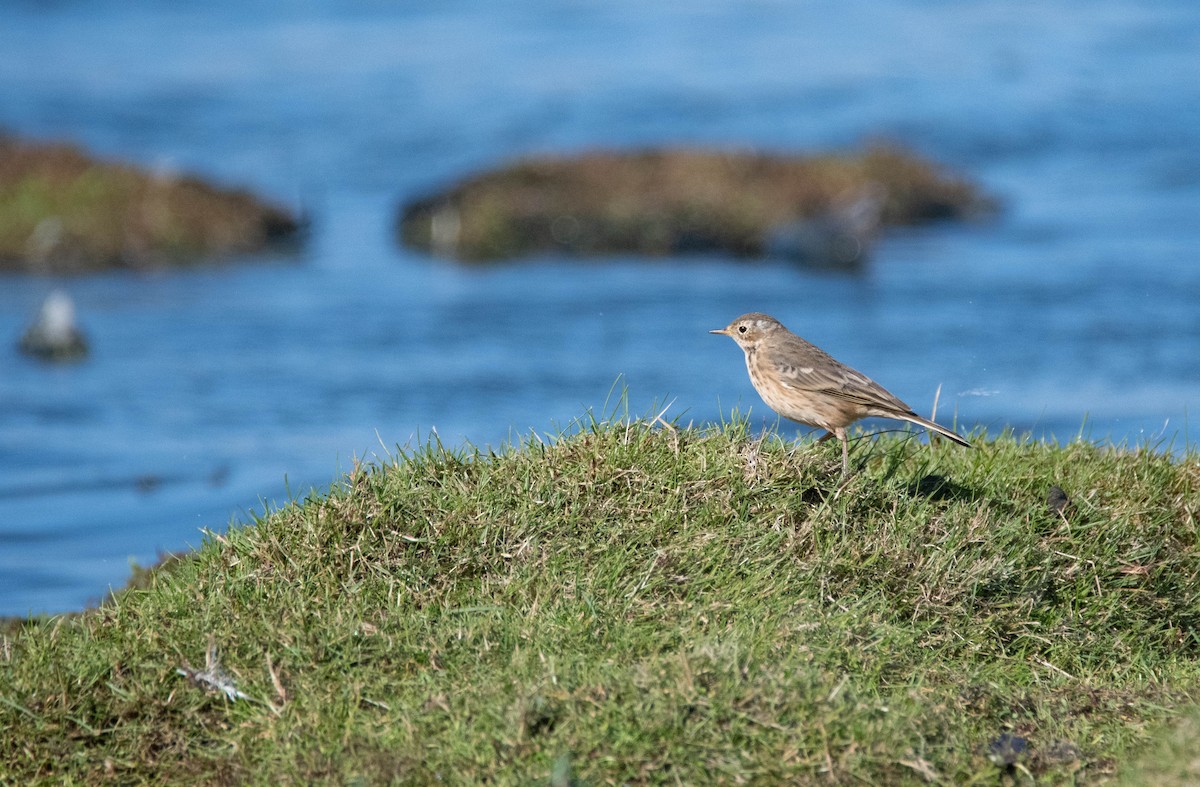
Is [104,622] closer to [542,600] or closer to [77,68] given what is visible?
[542,600]

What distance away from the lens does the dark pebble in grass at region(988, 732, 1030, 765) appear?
16.3 feet

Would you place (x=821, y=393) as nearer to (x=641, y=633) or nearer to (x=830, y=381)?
(x=830, y=381)

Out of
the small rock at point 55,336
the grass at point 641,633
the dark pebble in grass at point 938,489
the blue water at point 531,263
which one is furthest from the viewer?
the small rock at point 55,336

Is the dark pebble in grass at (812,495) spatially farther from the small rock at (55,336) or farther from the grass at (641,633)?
the small rock at (55,336)

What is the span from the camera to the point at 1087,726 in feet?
17.6

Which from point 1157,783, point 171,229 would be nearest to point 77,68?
point 171,229

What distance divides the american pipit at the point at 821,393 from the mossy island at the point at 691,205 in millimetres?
13568

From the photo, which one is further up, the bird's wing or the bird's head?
the bird's head

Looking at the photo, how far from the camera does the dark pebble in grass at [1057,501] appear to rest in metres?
6.54

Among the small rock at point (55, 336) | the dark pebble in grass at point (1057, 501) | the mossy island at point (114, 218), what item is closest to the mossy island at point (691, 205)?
the mossy island at point (114, 218)

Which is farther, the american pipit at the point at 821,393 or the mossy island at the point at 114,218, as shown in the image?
the mossy island at the point at 114,218

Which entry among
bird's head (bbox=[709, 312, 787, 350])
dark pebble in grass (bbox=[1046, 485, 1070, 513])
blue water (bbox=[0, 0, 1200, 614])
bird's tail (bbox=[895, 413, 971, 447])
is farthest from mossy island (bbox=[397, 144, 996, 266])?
dark pebble in grass (bbox=[1046, 485, 1070, 513])

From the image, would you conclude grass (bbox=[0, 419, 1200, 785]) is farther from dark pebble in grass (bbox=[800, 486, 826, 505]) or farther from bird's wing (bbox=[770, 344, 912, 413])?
bird's wing (bbox=[770, 344, 912, 413])

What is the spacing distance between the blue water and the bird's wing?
0.42 meters
